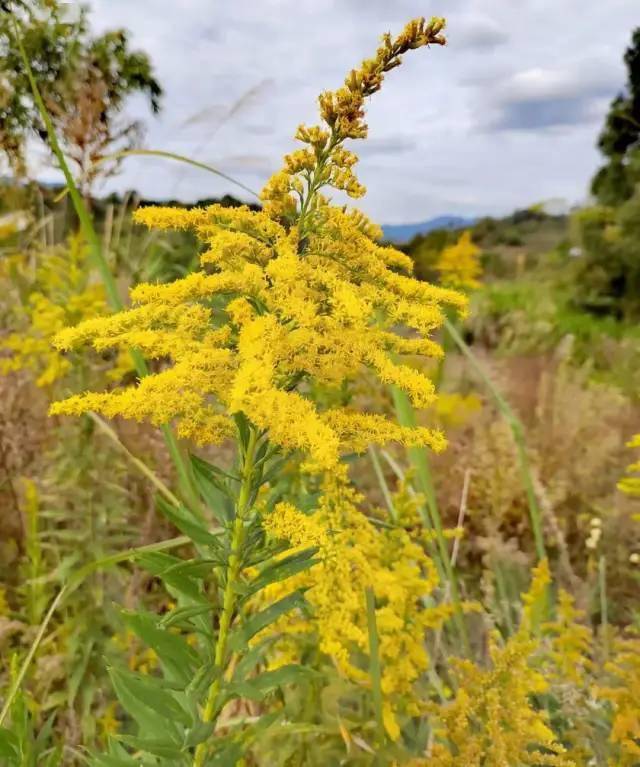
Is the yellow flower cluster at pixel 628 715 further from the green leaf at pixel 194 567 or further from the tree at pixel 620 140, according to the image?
the tree at pixel 620 140

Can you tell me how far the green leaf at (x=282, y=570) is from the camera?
3.80 ft

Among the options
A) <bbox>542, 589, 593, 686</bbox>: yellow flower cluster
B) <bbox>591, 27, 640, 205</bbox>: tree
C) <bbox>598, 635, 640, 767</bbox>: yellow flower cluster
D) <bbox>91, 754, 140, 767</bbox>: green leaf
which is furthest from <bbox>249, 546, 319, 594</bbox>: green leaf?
<bbox>591, 27, 640, 205</bbox>: tree

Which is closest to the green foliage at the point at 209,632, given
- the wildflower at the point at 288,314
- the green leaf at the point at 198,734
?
the green leaf at the point at 198,734

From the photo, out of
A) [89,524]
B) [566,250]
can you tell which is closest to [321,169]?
[89,524]

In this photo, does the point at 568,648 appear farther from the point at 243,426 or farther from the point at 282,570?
the point at 243,426

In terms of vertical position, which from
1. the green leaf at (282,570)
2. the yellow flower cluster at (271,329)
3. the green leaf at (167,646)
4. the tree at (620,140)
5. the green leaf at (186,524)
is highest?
the tree at (620,140)

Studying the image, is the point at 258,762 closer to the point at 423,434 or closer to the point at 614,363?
the point at 423,434

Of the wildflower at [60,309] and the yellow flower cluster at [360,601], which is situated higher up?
the wildflower at [60,309]

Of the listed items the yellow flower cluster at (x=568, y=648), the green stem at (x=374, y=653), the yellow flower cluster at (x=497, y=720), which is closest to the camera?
the yellow flower cluster at (x=497, y=720)

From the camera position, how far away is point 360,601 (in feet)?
5.54

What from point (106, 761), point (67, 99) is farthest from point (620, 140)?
point (106, 761)

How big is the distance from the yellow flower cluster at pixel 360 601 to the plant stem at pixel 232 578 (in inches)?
9.9

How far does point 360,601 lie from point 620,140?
1759 cm

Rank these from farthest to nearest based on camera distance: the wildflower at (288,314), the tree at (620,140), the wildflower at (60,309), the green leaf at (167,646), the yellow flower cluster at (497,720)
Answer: the tree at (620,140), the wildflower at (60,309), the yellow flower cluster at (497,720), the green leaf at (167,646), the wildflower at (288,314)
